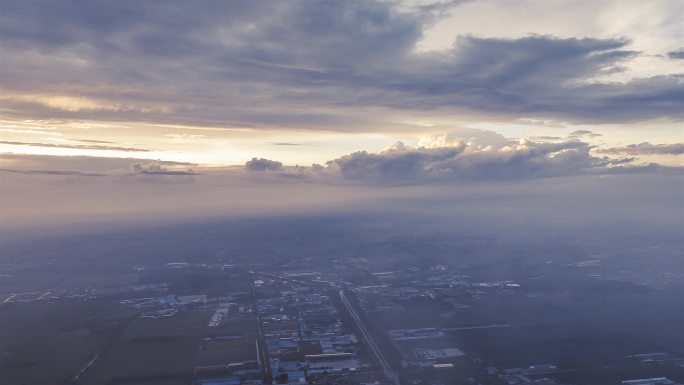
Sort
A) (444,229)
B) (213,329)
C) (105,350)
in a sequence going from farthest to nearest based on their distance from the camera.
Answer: (444,229), (213,329), (105,350)

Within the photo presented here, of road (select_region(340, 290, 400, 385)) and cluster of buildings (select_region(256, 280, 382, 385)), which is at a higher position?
road (select_region(340, 290, 400, 385))

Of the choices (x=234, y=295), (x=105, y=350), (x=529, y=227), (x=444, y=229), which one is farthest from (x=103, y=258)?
(x=529, y=227)

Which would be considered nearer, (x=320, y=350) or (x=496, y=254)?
(x=320, y=350)

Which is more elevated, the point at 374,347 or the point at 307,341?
the point at 374,347

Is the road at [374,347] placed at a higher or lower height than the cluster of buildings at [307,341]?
higher

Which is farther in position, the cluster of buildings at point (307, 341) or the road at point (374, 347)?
the cluster of buildings at point (307, 341)

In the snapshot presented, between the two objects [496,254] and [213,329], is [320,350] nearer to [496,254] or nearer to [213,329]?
[213,329]

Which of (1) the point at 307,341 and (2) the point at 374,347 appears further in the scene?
(1) the point at 307,341

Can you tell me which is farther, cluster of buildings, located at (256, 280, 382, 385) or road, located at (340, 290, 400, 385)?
cluster of buildings, located at (256, 280, 382, 385)
